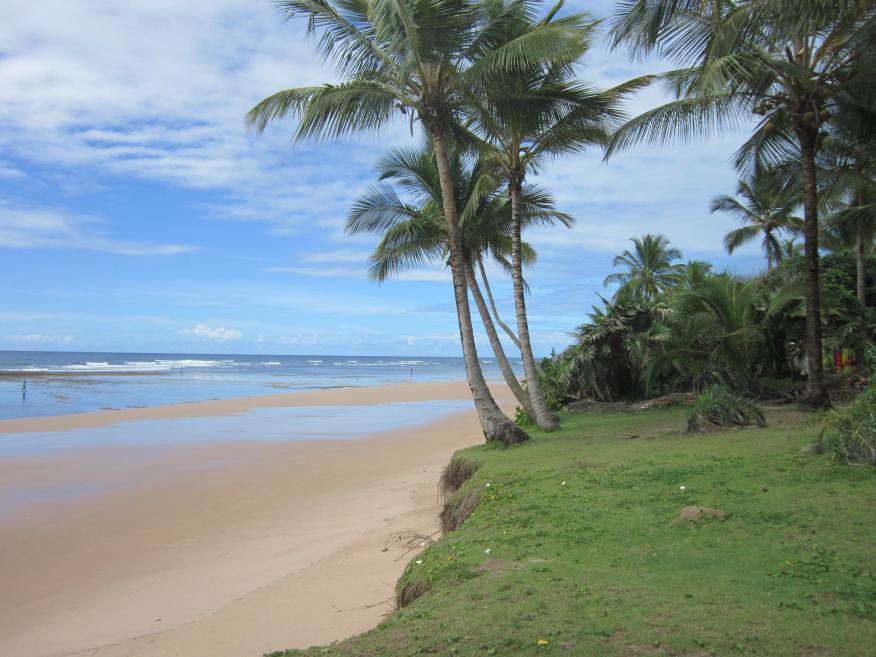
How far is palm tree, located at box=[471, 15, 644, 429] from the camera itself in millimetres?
10859

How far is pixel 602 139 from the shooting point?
12109 mm

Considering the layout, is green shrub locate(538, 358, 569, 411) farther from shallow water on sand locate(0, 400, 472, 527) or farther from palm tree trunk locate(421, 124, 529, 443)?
palm tree trunk locate(421, 124, 529, 443)

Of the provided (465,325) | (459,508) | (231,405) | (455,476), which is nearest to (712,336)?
(465,325)

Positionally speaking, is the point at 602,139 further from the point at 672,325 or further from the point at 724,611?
the point at 724,611

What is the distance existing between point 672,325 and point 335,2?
8.63 metres

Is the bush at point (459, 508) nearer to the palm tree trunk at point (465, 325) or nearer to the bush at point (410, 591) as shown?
the bush at point (410, 591)

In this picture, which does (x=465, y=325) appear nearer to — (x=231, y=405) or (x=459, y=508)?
(x=459, y=508)

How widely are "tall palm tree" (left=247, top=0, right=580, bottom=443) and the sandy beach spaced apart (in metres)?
3.09

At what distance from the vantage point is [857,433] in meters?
6.28

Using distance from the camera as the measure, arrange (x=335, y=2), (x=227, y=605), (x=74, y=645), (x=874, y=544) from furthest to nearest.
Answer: (x=335, y=2), (x=227, y=605), (x=74, y=645), (x=874, y=544)

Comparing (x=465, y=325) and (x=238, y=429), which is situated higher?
(x=465, y=325)

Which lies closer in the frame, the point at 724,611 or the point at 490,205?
the point at 724,611

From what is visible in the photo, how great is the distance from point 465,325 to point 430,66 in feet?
13.9

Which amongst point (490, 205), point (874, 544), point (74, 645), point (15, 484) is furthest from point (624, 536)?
point (15, 484)
